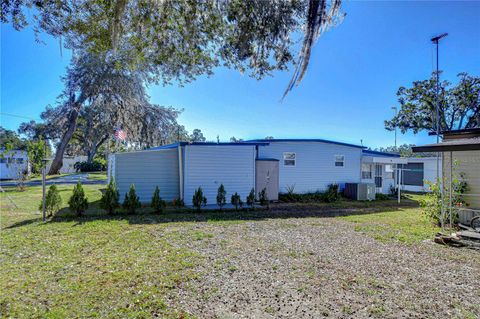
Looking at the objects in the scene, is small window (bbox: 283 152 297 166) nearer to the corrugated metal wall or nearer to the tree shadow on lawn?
the tree shadow on lawn

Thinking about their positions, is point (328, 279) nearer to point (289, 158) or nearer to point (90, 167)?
point (289, 158)

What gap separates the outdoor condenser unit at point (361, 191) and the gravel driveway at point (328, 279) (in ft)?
28.3

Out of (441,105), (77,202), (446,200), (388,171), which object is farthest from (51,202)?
(441,105)

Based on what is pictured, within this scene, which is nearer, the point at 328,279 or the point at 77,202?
the point at 328,279

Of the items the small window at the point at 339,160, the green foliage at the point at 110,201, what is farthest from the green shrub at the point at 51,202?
the small window at the point at 339,160

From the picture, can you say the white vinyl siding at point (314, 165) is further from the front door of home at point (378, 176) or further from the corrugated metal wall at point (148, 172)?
the corrugated metal wall at point (148, 172)

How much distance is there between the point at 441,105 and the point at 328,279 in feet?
84.1

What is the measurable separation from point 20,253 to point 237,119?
2564cm

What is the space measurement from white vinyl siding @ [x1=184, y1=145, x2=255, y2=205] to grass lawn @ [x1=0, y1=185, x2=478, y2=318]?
9.24 feet

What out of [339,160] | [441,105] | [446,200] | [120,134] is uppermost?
[441,105]

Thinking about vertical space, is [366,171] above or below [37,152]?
below

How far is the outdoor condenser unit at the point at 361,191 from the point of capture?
14367 mm

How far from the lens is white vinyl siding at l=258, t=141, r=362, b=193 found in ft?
46.5

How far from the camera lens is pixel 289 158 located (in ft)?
47.1
